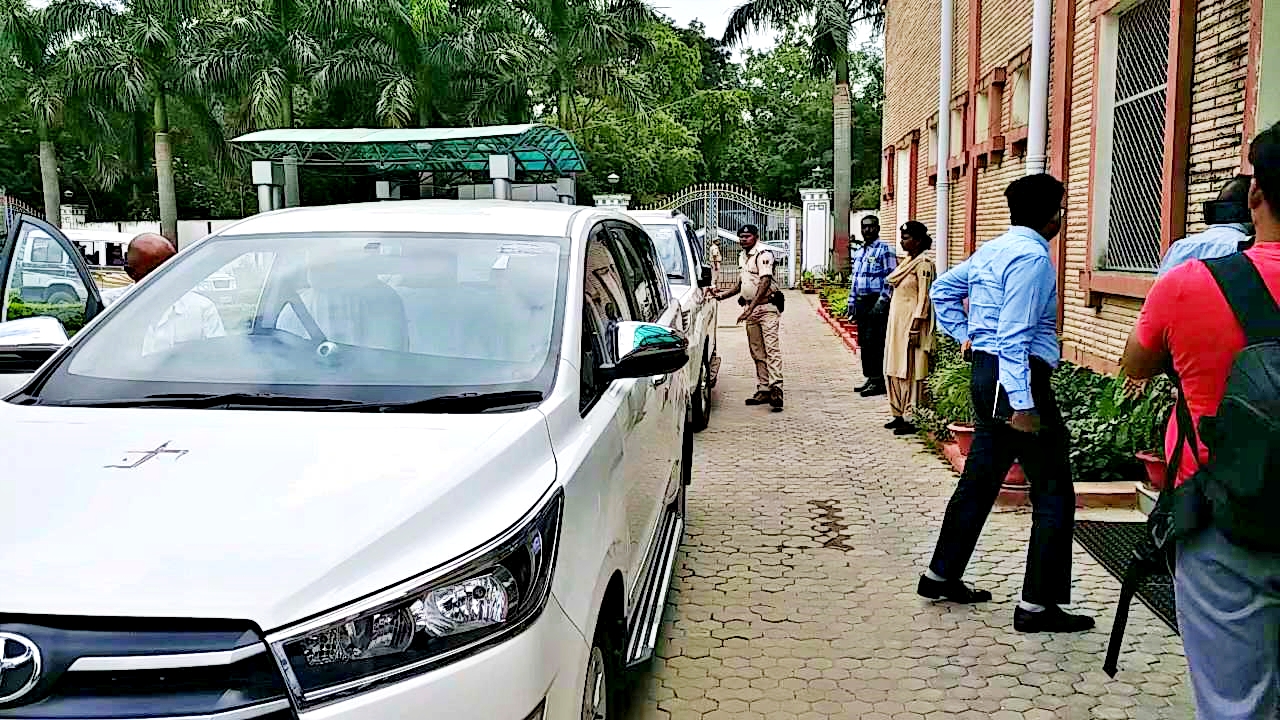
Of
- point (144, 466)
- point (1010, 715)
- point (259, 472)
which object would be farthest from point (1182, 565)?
point (144, 466)

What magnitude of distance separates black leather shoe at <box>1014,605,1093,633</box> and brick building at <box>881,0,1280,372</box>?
10.3 ft

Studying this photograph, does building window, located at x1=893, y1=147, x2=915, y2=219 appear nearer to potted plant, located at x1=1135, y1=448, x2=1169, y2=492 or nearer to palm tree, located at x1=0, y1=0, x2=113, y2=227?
potted plant, located at x1=1135, y1=448, x2=1169, y2=492

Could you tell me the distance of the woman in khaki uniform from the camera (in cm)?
891

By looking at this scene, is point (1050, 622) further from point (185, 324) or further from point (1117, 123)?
point (1117, 123)

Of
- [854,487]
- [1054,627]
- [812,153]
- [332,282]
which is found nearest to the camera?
[332,282]

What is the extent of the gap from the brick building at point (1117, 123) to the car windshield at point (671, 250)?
3.44m

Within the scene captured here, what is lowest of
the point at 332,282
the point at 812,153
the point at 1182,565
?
the point at 1182,565

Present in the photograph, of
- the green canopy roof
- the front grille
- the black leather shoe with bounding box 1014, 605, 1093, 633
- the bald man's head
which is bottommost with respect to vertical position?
the black leather shoe with bounding box 1014, 605, 1093, 633

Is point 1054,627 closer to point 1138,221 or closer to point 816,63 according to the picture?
point 1138,221

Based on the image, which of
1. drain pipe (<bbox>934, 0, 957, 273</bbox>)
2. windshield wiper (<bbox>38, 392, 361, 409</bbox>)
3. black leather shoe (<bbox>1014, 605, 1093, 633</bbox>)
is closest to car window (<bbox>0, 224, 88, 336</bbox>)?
windshield wiper (<bbox>38, 392, 361, 409</bbox>)

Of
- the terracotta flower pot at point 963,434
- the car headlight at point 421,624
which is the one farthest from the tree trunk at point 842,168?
the car headlight at point 421,624

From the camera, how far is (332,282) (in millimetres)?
3691

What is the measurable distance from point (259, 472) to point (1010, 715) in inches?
115

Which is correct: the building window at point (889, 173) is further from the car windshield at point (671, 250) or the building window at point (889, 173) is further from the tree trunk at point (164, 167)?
the tree trunk at point (164, 167)
